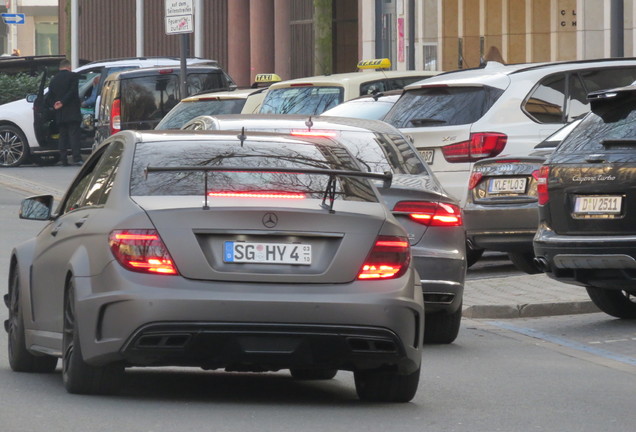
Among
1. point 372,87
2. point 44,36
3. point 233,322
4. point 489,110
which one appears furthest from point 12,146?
point 44,36

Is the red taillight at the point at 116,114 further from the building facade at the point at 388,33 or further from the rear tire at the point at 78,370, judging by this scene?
the rear tire at the point at 78,370

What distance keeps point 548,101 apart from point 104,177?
7.68 metres

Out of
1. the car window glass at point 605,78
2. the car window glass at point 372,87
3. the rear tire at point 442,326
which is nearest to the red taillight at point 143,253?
the rear tire at point 442,326

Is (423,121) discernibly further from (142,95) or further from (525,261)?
(142,95)

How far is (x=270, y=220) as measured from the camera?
7859 millimetres

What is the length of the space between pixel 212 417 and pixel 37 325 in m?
1.64

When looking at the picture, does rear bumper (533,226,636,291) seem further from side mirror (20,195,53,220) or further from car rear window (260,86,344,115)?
car rear window (260,86,344,115)

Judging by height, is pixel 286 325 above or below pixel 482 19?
below

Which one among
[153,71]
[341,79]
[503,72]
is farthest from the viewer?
[153,71]

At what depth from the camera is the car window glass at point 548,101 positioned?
15.5 meters

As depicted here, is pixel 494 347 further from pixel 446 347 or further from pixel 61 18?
pixel 61 18

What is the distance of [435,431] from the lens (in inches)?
299

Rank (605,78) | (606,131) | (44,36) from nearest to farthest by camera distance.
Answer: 1. (606,131)
2. (605,78)
3. (44,36)

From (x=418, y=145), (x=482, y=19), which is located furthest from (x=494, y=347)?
(x=482, y=19)
